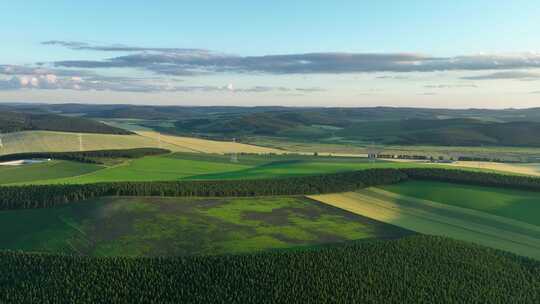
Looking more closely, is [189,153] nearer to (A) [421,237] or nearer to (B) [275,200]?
(B) [275,200]

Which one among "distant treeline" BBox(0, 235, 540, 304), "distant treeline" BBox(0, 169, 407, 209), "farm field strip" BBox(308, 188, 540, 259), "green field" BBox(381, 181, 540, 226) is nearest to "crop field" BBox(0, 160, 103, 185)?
"distant treeline" BBox(0, 169, 407, 209)

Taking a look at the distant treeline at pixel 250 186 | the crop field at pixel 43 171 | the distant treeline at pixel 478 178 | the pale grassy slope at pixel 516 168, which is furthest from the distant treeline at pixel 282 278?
the pale grassy slope at pixel 516 168

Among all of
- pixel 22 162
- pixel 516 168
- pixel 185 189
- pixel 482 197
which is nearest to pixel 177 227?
pixel 185 189

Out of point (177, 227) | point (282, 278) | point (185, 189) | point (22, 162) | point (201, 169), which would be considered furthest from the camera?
point (22, 162)

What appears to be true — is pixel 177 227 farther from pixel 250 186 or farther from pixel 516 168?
pixel 516 168

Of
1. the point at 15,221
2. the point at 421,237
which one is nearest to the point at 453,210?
the point at 421,237

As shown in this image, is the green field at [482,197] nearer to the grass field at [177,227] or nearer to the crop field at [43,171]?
the grass field at [177,227]
